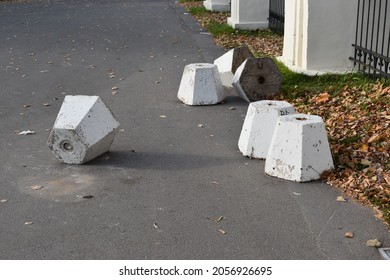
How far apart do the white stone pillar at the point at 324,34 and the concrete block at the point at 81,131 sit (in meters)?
4.48

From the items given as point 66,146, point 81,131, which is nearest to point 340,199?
point 81,131

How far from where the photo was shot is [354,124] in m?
7.18

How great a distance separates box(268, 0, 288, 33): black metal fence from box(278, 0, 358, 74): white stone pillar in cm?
585

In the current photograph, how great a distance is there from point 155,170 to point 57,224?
4.77 ft

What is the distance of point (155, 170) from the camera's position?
6.16 m

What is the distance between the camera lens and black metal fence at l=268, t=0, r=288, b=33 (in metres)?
15.9

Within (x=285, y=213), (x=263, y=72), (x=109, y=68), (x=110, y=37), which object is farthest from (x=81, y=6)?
(x=285, y=213)

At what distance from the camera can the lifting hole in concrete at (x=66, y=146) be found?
625cm

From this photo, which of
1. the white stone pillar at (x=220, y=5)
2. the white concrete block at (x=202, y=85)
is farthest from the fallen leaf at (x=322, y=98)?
the white stone pillar at (x=220, y=5)

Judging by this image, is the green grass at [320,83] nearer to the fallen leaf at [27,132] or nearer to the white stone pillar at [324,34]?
the white stone pillar at [324,34]

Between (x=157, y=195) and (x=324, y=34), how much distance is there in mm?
5333

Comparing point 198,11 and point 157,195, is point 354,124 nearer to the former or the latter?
point 157,195

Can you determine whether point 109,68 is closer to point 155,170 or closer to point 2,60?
point 2,60

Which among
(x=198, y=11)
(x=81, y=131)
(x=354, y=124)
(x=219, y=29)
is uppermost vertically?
(x=81, y=131)
